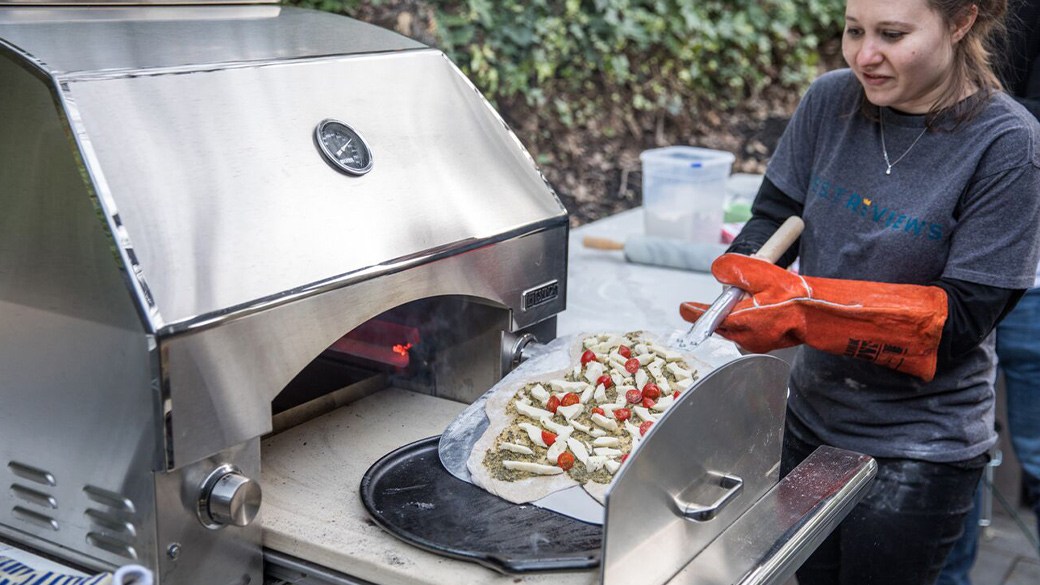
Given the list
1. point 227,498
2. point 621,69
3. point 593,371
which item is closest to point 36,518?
point 227,498

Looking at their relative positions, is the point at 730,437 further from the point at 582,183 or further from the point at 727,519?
the point at 582,183

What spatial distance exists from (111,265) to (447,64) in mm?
811

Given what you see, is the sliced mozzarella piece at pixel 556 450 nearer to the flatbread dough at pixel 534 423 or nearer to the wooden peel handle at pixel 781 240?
the flatbread dough at pixel 534 423

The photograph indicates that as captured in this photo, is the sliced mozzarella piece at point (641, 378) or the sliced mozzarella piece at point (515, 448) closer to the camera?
the sliced mozzarella piece at point (515, 448)

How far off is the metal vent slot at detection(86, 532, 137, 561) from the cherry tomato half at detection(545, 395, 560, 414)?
677 mm

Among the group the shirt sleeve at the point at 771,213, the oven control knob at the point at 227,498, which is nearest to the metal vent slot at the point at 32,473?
the oven control knob at the point at 227,498

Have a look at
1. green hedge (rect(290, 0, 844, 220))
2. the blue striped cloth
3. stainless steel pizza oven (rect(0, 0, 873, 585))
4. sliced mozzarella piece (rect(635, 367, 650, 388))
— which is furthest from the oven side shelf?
green hedge (rect(290, 0, 844, 220))

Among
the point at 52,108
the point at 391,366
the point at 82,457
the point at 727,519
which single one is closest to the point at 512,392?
the point at 391,366

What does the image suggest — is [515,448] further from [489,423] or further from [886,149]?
[886,149]

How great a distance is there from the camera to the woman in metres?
1.73

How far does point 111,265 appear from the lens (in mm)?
1186

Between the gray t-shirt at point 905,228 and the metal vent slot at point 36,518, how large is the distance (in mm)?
1389

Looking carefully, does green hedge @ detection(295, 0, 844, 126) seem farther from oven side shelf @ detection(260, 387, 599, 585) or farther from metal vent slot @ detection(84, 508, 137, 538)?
metal vent slot @ detection(84, 508, 137, 538)

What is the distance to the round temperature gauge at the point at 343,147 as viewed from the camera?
1486 millimetres
